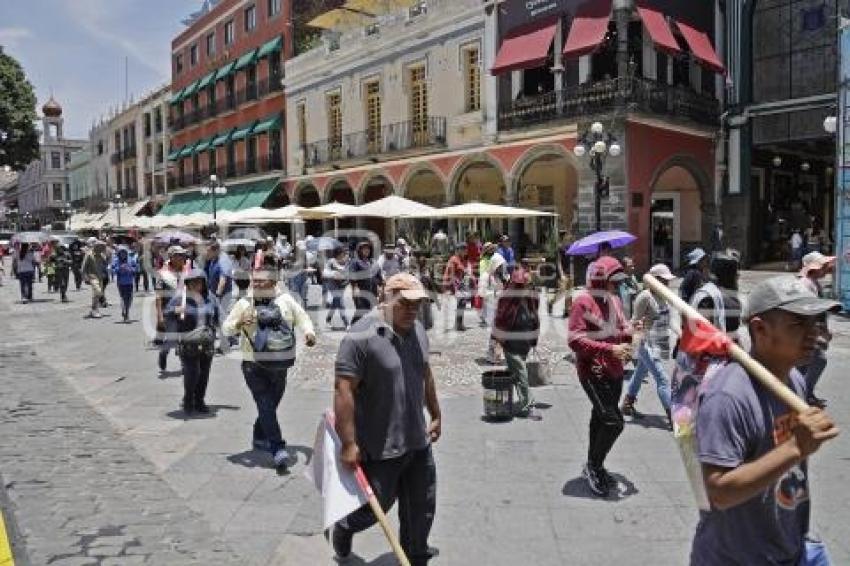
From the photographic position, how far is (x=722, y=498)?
2076mm

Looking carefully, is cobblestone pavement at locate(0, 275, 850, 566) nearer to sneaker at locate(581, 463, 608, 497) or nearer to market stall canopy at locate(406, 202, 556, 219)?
sneaker at locate(581, 463, 608, 497)

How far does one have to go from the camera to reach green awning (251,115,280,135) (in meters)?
32.2

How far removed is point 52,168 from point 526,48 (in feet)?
266

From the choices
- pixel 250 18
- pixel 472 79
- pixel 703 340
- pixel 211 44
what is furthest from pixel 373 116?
pixel 703 340

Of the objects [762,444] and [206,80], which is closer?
[762,444]

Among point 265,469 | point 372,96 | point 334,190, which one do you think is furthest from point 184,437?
point 334,190

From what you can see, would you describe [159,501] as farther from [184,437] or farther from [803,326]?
[803,326]

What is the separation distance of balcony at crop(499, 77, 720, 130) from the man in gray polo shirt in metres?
16.0

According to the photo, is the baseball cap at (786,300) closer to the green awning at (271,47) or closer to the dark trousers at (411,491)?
the dark trousers at (411,491)

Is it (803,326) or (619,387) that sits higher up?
(803,326)

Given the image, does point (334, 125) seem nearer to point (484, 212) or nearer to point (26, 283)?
point (26, 283)

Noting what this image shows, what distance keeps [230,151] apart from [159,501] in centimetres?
3351

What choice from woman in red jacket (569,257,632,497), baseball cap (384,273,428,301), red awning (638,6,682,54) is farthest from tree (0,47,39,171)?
baseball cap (384,273,428,301)

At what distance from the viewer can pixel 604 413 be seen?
4.86 m
